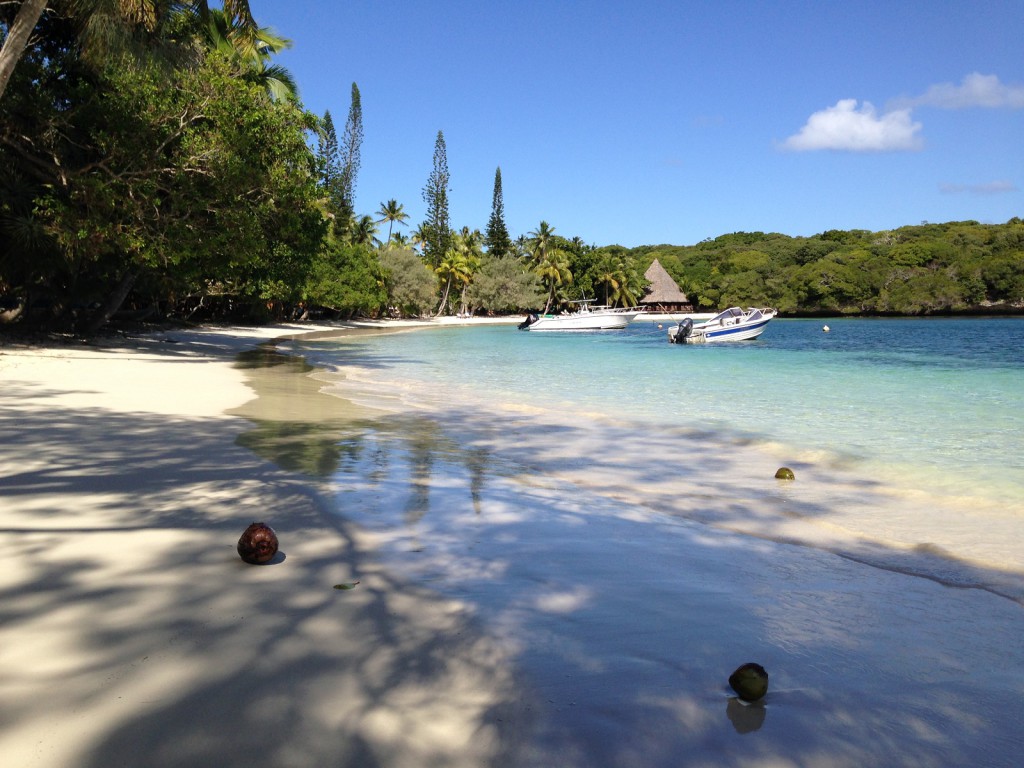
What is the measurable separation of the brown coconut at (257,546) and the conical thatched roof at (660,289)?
313 ft

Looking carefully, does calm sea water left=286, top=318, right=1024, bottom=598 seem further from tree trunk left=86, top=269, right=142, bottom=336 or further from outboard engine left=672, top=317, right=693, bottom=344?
outboard engine left=672, top=317, right=693, bottom=344

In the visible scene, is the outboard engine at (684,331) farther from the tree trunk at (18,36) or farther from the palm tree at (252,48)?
the tree trunk at (18,36)

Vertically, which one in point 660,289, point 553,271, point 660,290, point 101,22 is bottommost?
point 660,290

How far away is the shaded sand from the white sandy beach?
1cm

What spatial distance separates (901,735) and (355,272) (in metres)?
54.4

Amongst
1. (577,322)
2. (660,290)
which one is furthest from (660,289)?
(577,322)

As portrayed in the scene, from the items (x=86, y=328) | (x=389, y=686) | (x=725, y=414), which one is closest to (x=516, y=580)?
(x=389, y=686)

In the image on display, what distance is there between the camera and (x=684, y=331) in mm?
40656

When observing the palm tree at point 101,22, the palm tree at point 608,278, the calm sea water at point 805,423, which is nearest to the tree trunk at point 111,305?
the calm sea water at point 805,423

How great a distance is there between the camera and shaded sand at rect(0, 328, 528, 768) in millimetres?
2158

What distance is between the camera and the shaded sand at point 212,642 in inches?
85.0

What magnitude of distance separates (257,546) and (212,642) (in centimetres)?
90

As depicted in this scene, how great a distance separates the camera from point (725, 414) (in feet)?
40.7

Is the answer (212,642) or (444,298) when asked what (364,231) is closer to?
(444,298)
